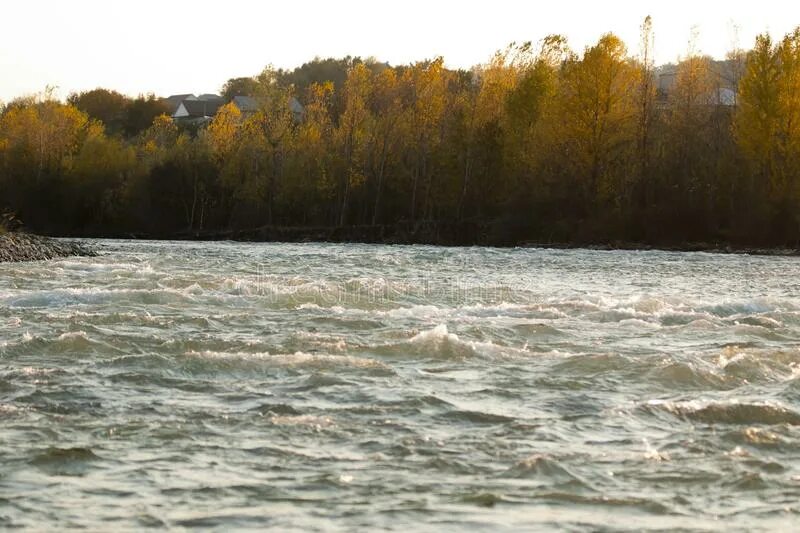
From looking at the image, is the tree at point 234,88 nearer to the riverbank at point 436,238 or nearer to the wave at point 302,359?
the riverbank at point 436,238

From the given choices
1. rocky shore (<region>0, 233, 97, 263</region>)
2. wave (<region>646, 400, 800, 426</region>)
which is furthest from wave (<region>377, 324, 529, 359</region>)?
rocky shore (<region>0, 233, 97, 263</region>)

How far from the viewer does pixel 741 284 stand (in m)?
23.7

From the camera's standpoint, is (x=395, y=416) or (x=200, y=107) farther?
(x=200, y=107)

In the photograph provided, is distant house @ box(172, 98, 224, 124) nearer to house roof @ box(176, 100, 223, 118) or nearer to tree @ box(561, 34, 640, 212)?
house roof @ box(176, 100, 223, 118)

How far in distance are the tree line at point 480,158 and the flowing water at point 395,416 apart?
114 ft

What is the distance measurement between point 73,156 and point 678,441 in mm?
75274

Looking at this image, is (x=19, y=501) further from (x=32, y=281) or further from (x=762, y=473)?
(x=32, y=281)

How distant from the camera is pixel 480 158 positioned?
58.9 meters

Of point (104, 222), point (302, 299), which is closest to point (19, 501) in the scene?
point (302, 299)

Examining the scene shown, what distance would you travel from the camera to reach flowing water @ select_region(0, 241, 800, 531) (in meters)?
5.44

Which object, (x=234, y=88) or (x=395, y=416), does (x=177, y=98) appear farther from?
(x=395, y=416)

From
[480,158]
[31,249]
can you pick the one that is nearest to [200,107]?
[480,158]

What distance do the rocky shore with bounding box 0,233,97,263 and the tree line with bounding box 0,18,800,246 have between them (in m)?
24.0

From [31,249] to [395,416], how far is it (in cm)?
2620
